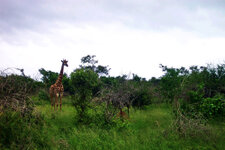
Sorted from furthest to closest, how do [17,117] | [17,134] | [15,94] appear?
[15,94]
[17,117]
[17,134]

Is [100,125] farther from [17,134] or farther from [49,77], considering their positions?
[49,77]

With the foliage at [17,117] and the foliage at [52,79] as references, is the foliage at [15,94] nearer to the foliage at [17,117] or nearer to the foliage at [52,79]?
the foliage at [17,117]

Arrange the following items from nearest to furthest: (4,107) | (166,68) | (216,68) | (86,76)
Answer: (4,107) < (216,68) < (166,68) < (86,76)

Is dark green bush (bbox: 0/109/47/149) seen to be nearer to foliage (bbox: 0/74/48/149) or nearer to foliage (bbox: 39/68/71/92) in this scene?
foliage (bbox: 0/74/48/149)

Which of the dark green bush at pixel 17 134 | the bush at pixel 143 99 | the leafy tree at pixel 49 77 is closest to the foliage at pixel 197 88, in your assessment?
the bush at pixel 143 99

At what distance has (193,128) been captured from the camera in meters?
6.78

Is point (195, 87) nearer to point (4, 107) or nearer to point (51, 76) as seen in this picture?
point (4, 107)

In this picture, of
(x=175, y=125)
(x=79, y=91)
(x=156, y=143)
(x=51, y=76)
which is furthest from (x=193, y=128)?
(x=51, y=76)

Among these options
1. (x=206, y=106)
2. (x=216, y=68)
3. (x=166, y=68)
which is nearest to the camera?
(x=206, y=106)

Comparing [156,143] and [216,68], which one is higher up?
[216,68]

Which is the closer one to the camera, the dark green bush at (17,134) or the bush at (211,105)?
the dark green bush at (17,134)

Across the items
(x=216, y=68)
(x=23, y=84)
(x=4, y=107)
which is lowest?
(x=4, y=107)

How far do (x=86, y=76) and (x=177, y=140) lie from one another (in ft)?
32.9

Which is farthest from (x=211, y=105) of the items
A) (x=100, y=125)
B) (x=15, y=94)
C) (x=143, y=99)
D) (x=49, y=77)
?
(x=49, y=77)
